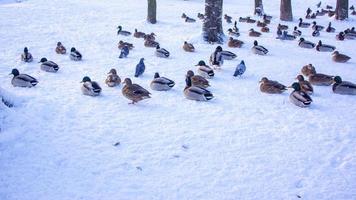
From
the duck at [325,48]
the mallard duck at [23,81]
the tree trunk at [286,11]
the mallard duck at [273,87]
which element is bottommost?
the tree trunk at [286,11]

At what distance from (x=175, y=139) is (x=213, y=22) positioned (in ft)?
32.0

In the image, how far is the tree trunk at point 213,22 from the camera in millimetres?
16812

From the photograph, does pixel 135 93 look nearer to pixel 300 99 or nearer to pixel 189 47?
pixel 300 99

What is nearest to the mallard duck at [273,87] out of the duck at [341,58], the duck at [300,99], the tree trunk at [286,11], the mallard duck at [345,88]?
the duck at [300,99]

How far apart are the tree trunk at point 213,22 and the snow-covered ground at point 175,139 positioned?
3.32 m

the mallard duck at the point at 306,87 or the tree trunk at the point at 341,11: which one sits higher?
the mallard duck at the point at 306,87

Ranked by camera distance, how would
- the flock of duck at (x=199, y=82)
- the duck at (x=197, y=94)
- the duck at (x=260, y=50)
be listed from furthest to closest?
the duck at (x=260, y=50) → the duck at (x=197, y=94) → the flock of duck at (x=199, y=82)

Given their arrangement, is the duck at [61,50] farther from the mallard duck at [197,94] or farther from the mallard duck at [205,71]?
the mallard duck at [197,94]

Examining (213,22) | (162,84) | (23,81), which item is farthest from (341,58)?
(23,81)

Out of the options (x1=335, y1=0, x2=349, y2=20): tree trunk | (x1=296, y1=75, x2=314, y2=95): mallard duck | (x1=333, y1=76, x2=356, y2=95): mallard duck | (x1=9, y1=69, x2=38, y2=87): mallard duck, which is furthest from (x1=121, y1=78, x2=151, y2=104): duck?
(x1=335, y1=0, x2=349, y2=20): tree trunk

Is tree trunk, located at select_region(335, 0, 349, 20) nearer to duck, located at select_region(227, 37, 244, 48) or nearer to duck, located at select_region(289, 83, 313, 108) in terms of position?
duck, located at select_region(227, 37, 244, 48)

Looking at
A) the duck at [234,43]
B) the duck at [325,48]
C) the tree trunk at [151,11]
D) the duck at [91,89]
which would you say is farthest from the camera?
the tree trunk at [151,11]

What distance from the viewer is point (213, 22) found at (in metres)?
17.1

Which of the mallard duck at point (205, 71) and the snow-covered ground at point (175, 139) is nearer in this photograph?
the snow-covered ground at point (175, 139)
